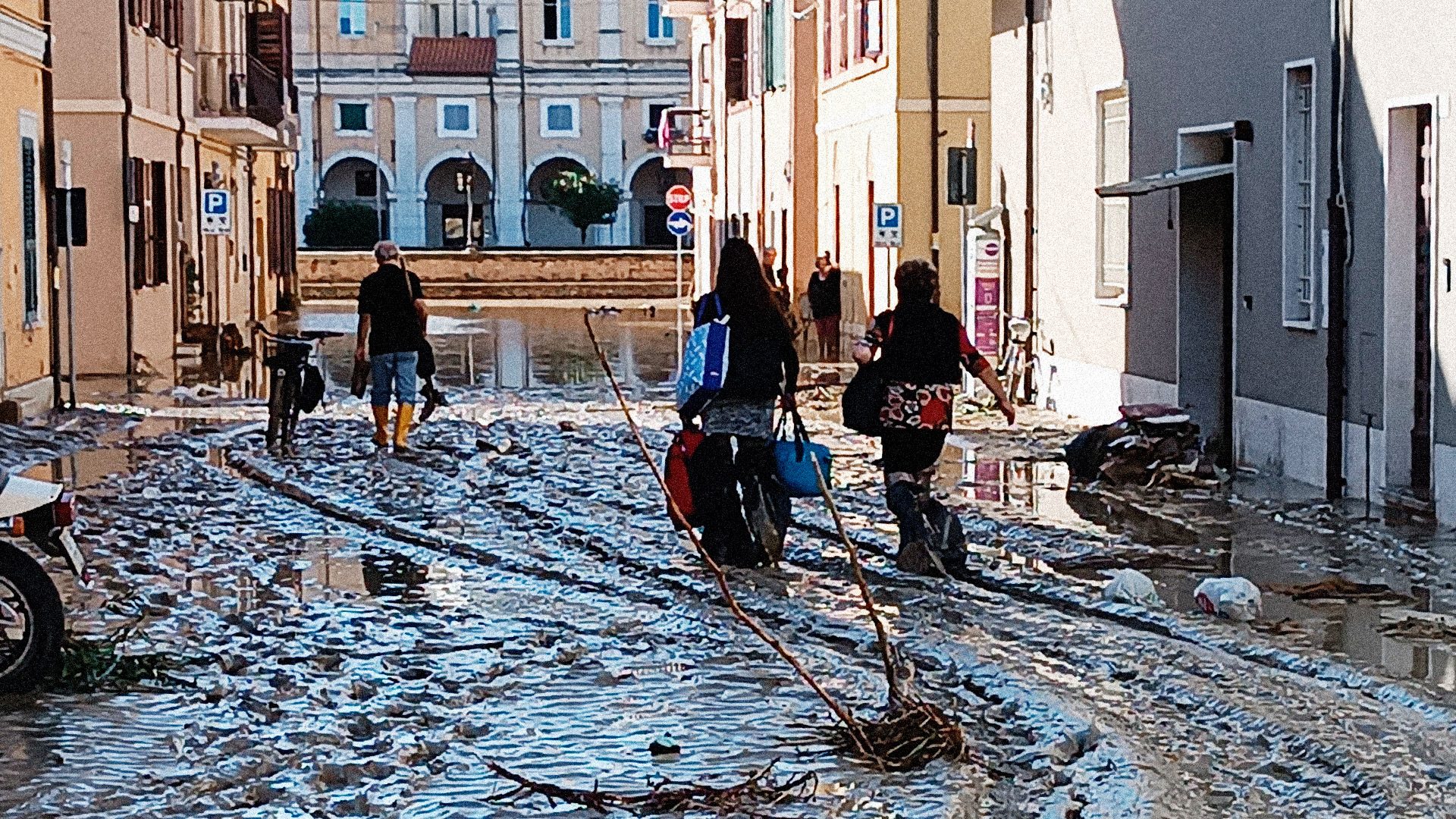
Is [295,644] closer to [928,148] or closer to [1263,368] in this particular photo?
[1263,368]

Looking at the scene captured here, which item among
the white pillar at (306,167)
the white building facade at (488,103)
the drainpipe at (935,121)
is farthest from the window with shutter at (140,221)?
the white pillar at (306,167)

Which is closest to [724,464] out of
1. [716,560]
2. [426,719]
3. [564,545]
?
[716,560]

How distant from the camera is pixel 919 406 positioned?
13383mm

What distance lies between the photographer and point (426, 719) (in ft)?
31.4

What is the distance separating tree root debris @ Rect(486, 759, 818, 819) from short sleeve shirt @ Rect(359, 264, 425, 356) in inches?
515

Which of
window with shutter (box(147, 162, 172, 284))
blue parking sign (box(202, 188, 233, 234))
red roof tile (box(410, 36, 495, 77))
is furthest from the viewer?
red roof tile (box(410, 36, 495, 77))

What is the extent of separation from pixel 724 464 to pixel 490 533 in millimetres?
2470

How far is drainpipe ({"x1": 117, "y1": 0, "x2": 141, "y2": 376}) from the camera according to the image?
32219 mm

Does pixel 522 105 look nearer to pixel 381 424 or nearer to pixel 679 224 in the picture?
pixel 679 224

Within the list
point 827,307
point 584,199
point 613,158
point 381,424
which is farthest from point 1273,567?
point 613,158

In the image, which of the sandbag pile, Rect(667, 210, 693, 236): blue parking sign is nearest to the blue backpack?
the sandbag pile

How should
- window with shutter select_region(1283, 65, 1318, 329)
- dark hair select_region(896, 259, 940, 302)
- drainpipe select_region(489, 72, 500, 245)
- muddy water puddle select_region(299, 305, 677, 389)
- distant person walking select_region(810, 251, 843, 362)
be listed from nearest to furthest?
dark hair select_region(896, 259, 940, 302), window with shutter select_region(1283, 65, 1318, 329), muddy water puddle select_region(299, 305, 677, 389), distant person walking select_region(810, 251, 843, 362), drainpipe select_region(489, 72, 500, 245)

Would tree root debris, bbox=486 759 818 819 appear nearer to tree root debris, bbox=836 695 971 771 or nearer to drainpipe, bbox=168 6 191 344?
tree root debris, bbox=836 695 971 771

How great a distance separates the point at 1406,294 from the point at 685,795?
953 centimetres
